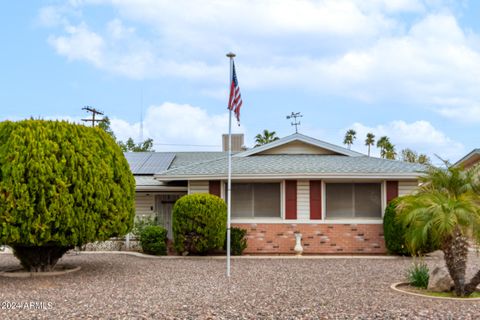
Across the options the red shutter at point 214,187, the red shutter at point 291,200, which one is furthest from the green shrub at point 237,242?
the red shutter at point 291,200

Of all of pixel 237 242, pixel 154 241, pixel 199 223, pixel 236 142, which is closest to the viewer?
pixel 199 223

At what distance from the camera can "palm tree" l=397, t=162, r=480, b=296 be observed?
8.48m

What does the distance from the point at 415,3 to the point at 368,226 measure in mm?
7236

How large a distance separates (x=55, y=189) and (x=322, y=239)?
8.94 meters

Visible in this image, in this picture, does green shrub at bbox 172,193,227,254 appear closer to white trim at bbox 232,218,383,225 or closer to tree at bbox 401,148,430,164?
white trim at bbox 232,218,383,225

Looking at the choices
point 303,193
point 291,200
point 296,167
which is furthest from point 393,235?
point 296,167

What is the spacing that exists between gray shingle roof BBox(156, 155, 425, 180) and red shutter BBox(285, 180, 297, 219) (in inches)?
21.2

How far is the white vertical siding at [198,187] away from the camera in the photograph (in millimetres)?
16734

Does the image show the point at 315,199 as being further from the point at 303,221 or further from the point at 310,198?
the point at 303,221

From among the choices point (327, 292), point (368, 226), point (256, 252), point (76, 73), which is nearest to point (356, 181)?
point (368, 226)

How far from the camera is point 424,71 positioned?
54.5 feet

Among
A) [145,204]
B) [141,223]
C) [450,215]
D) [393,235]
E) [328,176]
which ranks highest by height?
[328,176]

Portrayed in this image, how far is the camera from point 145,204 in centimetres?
2028

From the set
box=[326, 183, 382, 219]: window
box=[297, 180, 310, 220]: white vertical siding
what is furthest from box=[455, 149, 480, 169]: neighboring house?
box=[297, 180, 310, 220]: white vertical siding
